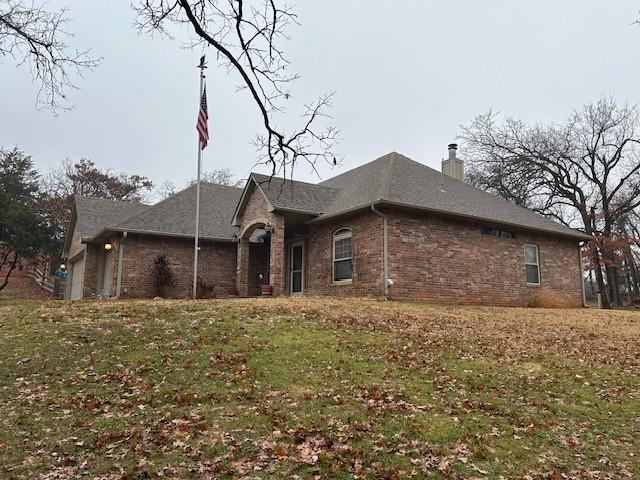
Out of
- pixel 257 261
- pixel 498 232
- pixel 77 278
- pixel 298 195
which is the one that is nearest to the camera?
pixel 498 232

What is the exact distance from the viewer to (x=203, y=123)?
1568 cm

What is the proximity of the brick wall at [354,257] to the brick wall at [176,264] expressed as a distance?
421 cm

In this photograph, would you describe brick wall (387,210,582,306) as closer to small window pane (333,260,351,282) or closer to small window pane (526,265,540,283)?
small window pane (526,265,540,283)

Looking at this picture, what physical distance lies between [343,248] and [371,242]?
142 cm

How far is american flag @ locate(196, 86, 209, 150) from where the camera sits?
15609mm

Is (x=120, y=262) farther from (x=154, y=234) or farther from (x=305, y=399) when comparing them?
(x=305, y=399)

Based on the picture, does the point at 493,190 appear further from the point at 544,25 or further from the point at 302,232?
the point at 544,25

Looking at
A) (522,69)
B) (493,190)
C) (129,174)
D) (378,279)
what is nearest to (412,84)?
(522,69)

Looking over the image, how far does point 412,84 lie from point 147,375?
1659 centimetres

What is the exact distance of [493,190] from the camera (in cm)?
3128

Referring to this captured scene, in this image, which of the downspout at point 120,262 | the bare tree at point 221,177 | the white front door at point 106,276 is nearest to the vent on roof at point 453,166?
the downspout at point 120,262

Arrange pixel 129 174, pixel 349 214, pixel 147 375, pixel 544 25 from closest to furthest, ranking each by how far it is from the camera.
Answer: pixel 147 375 → pixel 544 25 → pixel 349 214 → pixel 129 174

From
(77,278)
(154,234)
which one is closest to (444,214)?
(154,234)

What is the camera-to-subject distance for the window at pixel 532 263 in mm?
17356
